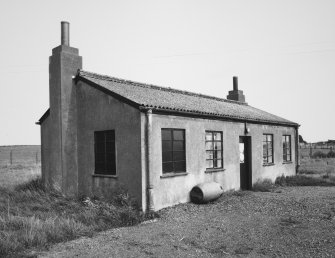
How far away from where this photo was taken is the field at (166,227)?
232 inches

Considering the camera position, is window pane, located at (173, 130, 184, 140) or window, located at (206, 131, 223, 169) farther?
window, located at (206, 131, 223, 169)

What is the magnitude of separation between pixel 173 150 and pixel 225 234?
11.8 feet

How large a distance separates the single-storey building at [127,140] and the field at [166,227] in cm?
61

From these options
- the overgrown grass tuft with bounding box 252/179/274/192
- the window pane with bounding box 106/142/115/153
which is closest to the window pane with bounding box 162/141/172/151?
the window pane with bounding box 106/142/115/153

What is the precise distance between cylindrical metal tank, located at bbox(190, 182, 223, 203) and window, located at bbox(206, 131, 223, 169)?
110 cm

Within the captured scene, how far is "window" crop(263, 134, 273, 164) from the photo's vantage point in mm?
15062

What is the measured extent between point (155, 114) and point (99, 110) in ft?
6.61

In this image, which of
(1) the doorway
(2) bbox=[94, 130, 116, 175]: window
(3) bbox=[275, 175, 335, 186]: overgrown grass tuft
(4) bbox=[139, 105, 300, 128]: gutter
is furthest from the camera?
(3) bbox=[275, 175, 335, 186]: overgrown grass tuft

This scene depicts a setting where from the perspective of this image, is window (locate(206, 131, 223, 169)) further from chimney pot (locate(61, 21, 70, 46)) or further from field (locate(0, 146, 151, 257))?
chimney pot (locate(61, 21, 70, 46))

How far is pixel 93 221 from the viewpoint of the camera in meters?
7.62

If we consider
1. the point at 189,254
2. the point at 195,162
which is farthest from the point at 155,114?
the point at 189,254

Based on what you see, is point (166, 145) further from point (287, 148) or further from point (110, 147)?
point (287, 148)

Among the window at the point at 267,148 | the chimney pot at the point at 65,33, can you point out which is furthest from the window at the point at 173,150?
the window at the point at 267,148

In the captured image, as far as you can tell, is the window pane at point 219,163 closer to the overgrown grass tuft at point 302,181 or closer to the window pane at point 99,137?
the window pane at point 99,137
